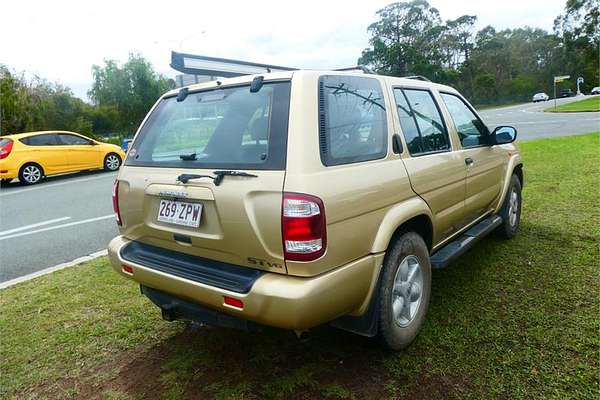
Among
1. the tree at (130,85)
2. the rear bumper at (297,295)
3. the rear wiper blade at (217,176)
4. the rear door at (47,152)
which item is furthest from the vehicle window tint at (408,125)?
the tree at (130,85)

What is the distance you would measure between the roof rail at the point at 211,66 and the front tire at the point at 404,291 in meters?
1.46

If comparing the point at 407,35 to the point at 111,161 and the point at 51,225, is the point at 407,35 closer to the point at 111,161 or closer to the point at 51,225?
the point at 111,161

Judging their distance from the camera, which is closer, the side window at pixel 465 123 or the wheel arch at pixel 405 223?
the wheel arch at pixel 405 223

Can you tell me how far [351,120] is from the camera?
8.31 feet

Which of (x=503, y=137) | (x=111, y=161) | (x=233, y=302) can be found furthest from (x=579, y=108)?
(x=233, y=302)

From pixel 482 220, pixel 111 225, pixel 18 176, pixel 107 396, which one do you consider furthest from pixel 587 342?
pixel 18 176

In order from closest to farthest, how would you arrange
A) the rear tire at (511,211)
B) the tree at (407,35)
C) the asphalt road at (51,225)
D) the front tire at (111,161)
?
the rear tire at (511,211) → the asphalt road at (51,225) → the front tire at (111,161) → the tree at (407,35)

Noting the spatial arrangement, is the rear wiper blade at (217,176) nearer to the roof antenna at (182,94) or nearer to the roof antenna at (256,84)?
the roof antenna at (256,84)

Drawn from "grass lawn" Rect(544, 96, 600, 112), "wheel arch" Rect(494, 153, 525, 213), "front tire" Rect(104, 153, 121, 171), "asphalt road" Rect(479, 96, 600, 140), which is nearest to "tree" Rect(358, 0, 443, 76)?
"grass lawn" Rect(544, 96, 600, 112)

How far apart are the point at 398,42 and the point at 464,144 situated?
234ft

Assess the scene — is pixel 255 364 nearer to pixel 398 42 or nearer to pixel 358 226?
pixel 358 226

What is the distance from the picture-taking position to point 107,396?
2539 millimetres

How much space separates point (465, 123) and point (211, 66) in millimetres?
2306

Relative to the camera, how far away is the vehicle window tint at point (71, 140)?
12.9 m
